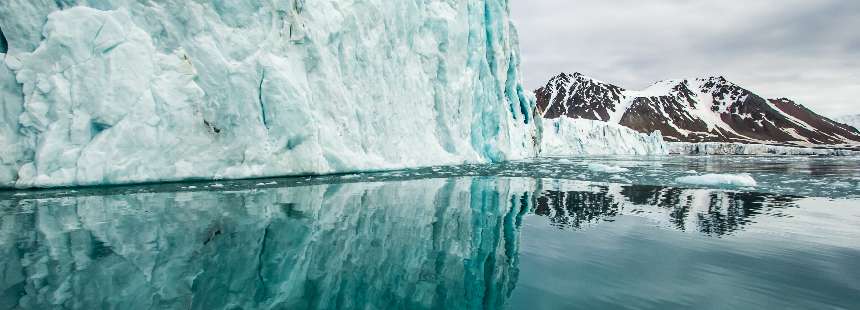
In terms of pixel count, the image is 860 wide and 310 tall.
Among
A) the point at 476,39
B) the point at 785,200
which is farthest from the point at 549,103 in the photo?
the point at 785,200

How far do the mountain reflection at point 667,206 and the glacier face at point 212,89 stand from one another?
30.6 feet

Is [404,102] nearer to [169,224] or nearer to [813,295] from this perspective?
[169,224]

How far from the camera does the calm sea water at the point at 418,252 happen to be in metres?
4.71

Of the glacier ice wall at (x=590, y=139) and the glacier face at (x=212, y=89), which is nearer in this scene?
the glacier face at (x=212, y=89)

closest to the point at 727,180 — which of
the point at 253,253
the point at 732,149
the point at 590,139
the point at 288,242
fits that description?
the point at 288,242

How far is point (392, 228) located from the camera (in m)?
8.23

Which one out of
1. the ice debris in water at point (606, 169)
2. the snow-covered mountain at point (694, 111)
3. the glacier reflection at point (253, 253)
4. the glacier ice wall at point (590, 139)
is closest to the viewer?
the glacier reflection at point (253, 253)

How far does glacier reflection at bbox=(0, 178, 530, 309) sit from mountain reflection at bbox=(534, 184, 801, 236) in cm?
128

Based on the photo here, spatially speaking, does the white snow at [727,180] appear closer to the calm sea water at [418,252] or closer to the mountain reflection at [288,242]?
the mountain reflection at [288,242]

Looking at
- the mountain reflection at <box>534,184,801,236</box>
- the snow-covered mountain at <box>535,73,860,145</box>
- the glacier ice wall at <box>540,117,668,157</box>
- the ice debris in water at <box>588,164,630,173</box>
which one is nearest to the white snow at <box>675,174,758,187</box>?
the mountain reflection at <box>534,184,801,236</box>

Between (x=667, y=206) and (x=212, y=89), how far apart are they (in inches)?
565

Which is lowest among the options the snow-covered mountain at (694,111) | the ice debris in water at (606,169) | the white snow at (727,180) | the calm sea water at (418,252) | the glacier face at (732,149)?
the calm sea water at (418,252)

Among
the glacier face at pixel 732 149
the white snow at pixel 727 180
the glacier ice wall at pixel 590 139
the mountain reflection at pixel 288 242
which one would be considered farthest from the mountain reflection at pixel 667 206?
the glacier face at pixel 732 149

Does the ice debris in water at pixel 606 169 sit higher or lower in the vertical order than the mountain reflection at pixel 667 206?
higher
